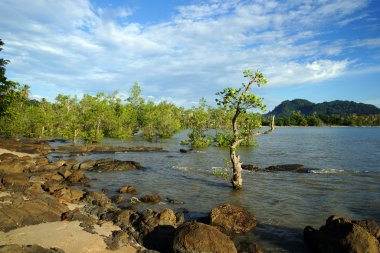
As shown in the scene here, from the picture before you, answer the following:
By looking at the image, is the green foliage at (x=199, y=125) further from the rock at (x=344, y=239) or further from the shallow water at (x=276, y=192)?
the rock at (x=344, y=239)

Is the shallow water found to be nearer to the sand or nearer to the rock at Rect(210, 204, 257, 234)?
the rock at Rect(210, 204, 257, 234)

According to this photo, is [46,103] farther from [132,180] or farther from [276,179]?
[276,179]

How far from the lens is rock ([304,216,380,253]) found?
11336 mm

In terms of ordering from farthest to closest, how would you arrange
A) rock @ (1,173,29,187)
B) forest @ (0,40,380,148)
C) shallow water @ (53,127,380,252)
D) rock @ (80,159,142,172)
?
1. forest @ (0,40,380,148)
2. rock @ (80,159,142,172)
3. rock @ (1,173,29,187)
4. shallow water @ (53,127,380,252)

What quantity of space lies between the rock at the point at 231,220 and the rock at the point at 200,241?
10.6ft

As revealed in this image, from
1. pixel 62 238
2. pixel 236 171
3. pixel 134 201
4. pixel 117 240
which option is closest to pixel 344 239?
pixel 117 240

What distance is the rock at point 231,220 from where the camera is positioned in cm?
1561

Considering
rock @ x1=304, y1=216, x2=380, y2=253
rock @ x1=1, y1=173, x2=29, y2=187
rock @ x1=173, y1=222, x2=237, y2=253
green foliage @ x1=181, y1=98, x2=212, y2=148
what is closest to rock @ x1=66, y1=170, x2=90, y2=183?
rock @ x1=1, y1=173, x2=29, y2=187

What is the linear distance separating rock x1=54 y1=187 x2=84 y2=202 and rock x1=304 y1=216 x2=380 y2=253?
14894 mm

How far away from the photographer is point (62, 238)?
481 inches

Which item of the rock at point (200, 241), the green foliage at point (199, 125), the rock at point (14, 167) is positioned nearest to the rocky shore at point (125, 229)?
the rock at point (200, 241)

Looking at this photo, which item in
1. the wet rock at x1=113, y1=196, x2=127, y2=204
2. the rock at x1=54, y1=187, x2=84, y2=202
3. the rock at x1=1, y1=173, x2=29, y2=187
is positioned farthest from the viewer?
the rock at x1=1, y1=173, x2=29, y2=187

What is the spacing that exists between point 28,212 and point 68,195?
6032 mm

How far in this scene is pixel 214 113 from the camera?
6391 centimetres
